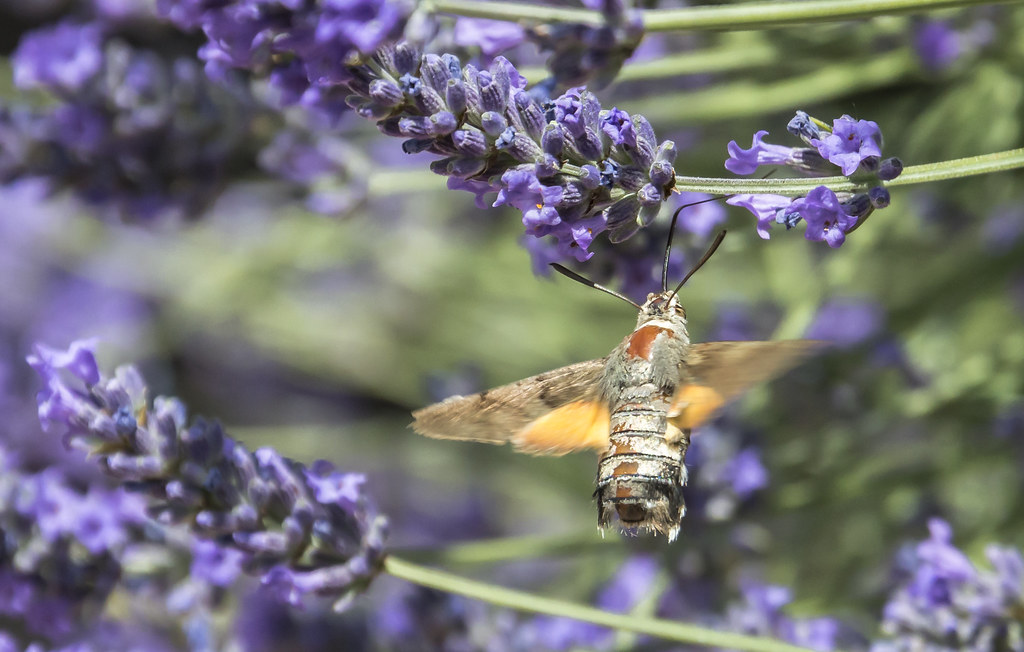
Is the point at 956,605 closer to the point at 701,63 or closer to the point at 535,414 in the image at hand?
the point at 535,414

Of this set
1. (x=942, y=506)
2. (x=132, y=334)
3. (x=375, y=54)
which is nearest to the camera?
(x=375, y=54)

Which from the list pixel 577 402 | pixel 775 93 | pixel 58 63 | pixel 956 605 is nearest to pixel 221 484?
pixel 577 402

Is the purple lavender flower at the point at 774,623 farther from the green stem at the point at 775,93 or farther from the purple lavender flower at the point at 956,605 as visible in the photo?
the green stem at the point at 775,93

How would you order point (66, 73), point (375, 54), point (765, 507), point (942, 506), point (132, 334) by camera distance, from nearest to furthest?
point (375, 54), point (66, 73), point (765, 507), point (942, 506), point (132, 334)

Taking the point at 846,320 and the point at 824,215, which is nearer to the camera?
the point at 824,215

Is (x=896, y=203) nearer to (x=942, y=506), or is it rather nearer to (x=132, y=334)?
(x=942, y=506)

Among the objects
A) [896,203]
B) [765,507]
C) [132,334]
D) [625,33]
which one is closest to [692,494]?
[765,507]

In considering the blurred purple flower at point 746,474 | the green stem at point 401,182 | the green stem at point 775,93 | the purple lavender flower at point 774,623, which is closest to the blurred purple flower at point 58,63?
the green stem at point 401,182
